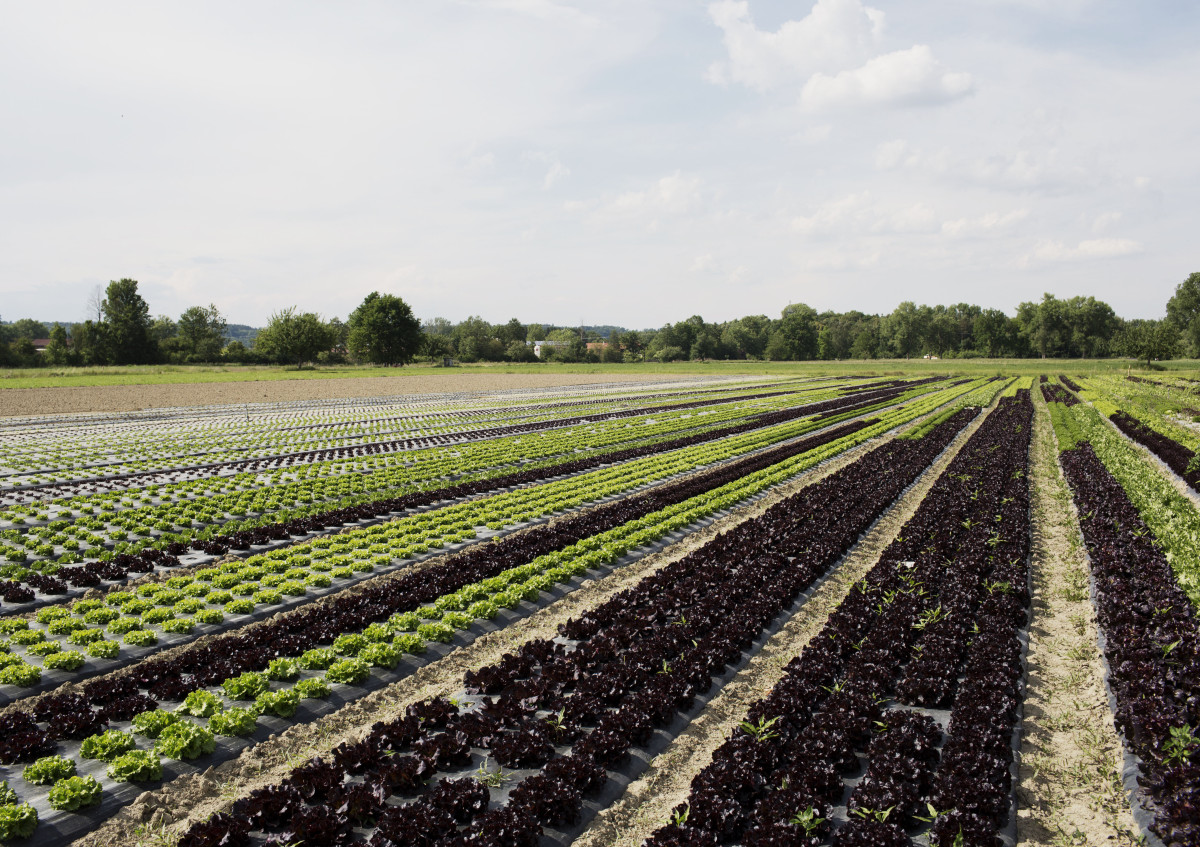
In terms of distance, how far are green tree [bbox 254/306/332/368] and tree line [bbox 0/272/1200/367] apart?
189 millimetres

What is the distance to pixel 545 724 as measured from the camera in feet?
23.5

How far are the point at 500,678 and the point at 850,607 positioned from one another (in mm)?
5787

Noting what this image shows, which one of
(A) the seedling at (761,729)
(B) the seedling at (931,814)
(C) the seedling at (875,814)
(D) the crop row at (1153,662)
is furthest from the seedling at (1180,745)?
(A) the seedling at (761,729)

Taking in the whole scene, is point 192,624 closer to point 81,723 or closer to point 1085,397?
point 81,723

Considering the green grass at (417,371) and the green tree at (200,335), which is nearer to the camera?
the green grass at (417,371)

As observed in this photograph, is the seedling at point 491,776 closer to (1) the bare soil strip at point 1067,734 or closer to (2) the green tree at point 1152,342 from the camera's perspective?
(1) the bare soil strip at point 1067,734

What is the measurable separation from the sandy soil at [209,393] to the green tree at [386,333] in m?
33.7

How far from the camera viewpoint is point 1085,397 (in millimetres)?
51562

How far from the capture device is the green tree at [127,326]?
3812 inches

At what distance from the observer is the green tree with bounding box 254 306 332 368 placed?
101688 mm

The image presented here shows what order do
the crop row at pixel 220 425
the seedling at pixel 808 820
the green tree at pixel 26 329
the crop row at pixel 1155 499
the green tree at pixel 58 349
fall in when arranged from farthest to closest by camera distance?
the green tree at pixel 26 329 < the green tree at pixel 58 349 < the crop row at pixel 220 425 < the crop row at pixel 1155 499 < the seedling at pixel 808 820

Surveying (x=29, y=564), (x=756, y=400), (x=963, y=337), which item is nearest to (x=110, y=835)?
(x=29, y=564)

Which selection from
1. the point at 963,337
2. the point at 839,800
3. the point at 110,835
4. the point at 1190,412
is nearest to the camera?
the point at 110,835

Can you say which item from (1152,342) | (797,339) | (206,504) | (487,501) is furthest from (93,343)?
(1152,342)
